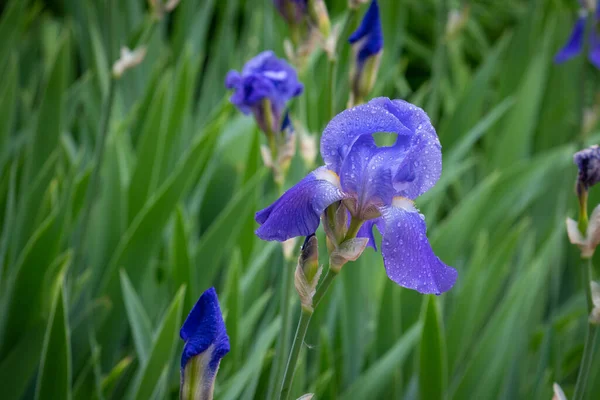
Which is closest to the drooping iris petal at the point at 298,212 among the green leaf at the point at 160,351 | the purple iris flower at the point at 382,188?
the purple iris flower at the point at 382,188

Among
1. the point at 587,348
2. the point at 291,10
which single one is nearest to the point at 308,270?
the point at 587,348

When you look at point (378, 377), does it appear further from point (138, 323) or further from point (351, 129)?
Answer: point (351, 129)

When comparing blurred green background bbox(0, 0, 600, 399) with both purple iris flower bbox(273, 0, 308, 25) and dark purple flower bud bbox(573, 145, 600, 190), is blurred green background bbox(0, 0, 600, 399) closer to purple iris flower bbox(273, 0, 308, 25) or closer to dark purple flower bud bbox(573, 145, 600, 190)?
purple iris flower bbox(273, 0, 308, 25)

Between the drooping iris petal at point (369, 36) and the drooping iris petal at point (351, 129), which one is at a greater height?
the drooping iris petal at point (351, 129)

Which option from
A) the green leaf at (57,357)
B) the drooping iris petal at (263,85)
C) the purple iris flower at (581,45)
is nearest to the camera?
the green leaf at (57,357)

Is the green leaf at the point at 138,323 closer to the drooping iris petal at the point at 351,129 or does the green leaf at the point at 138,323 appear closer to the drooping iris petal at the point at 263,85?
the drooping iris petal at the point at 263,85

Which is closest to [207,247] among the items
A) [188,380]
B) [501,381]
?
[501,381]

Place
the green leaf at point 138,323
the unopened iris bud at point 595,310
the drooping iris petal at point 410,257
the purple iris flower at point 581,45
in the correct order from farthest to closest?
the purple iris flower at point 581,45 < the green leaf at point 138,323 < the unopened iris bud at point 595,310 < the drooping iris petal at point 410,257
